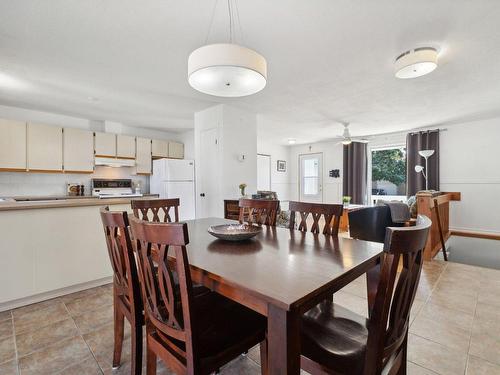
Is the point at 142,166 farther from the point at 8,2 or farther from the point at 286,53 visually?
the point at 286,53

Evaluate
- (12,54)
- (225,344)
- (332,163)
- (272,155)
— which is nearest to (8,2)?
(12,54)

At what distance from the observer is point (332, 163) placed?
7344 millimetres

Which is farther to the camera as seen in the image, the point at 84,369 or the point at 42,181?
the point at 42,181

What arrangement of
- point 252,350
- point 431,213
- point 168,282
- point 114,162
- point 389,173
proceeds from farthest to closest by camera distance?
1. point 389,173
2. point 114,162
3. point 431,213
4. point 252,350
5. point 168,282

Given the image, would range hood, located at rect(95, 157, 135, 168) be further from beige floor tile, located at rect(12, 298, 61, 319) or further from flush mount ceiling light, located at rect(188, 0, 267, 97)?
flush mount ceiling light, located at rect(188, 0, 267, 97)

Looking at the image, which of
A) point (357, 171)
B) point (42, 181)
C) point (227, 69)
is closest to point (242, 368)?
point (227, 69)

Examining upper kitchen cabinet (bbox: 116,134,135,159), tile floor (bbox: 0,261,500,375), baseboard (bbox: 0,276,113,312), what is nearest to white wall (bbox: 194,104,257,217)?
upper kitchen cabinet (bbox: 116,134,135,159)

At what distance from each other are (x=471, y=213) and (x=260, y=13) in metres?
5.98

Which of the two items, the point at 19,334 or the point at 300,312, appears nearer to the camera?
the point at 300,312

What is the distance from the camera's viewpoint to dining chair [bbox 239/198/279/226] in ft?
7.05

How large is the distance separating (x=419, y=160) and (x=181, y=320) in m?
6.39

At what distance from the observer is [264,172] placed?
297 inches

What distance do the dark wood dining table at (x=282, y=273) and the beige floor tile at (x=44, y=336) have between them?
131 centimetres

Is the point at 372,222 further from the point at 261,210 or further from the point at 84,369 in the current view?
the point at 84,369
